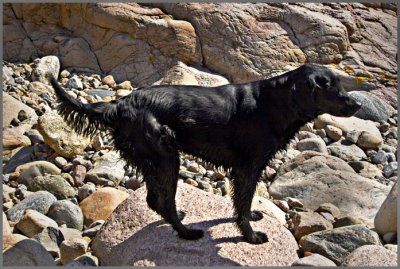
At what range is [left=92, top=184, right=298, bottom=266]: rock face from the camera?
5293mm

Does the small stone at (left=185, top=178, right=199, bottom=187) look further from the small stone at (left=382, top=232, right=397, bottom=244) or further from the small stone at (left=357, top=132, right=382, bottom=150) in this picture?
the small stone at (left=357, top=132, right=382, bottom=150)

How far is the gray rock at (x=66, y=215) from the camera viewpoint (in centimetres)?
694

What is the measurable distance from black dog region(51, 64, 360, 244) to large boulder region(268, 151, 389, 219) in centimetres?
295

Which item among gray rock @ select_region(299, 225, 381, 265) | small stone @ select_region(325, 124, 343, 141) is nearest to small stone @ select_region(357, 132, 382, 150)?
small stone @ select_region(325, 124, 343, 141)

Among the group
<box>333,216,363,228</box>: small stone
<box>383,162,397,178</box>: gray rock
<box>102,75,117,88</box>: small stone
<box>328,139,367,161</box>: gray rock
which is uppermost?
<box>333,216,363,228</box>: small stone

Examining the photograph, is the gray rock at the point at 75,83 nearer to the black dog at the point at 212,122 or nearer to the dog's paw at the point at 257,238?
the black dog at the point at 212,122

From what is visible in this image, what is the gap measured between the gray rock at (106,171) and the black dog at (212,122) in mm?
3008

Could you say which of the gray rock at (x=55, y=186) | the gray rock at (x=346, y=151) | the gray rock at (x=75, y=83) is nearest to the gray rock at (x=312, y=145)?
the gray rock at (x=346, y=151)

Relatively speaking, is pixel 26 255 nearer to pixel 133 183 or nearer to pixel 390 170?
pixel 133 183

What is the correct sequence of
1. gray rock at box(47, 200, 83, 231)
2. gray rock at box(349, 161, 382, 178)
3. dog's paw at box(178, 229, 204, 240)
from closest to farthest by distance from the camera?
dog's paw at box(178, 229, 204, 240) → gray rock at box(47, 200, 83, 231) → gray rock at box(349, 161, 382, 178)

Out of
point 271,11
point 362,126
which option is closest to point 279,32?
point 271,11

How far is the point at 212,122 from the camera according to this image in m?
5.32

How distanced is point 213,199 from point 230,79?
6.10 metres

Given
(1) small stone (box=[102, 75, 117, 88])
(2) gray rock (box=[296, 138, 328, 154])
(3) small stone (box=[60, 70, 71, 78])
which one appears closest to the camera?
(2) gray rock (box=[296, 138, 328, 154])
